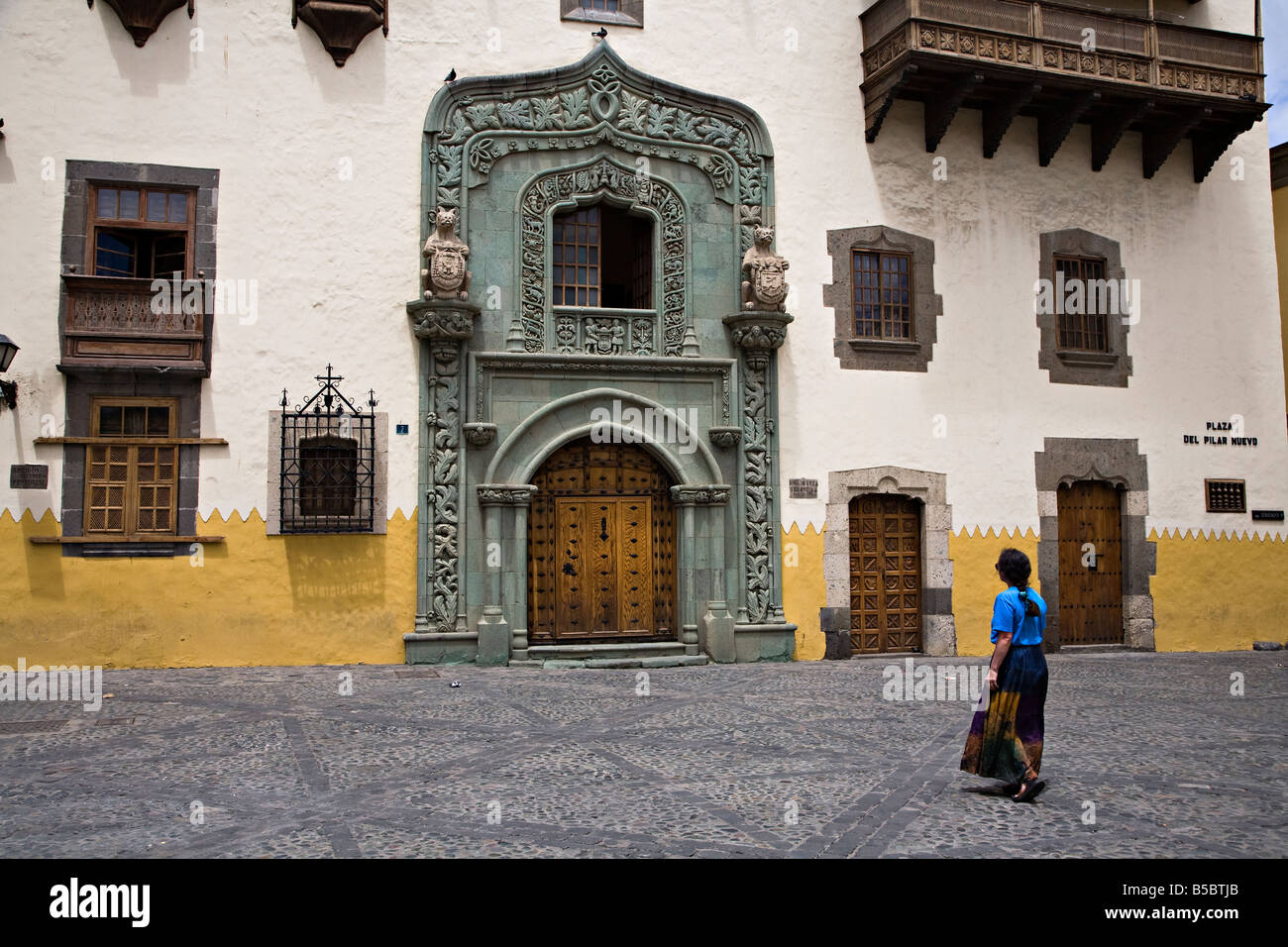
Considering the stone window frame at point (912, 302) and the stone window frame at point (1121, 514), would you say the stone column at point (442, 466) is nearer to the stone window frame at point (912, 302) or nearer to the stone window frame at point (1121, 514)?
the stone window frame at point (912, 302)

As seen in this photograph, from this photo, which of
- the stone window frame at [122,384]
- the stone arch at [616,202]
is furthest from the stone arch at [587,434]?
the stone window frame at [122,384]

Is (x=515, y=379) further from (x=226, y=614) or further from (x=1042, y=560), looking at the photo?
(x=1042, y=560)

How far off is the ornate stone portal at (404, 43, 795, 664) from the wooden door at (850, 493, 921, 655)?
138cm

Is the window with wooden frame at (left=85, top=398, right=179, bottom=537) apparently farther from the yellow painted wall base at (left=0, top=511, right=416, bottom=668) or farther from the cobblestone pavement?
the cobblestone pavement

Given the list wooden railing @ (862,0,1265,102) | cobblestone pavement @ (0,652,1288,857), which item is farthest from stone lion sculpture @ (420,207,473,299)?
wooden railing @ (862,0,1265,102)

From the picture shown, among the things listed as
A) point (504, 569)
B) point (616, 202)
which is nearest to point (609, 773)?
point (504, 569)

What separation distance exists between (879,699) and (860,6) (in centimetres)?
1033

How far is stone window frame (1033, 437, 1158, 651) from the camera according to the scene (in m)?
16.5

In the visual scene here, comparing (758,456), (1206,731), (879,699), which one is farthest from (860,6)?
(1206,731)

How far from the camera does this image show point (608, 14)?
1534 centimetres

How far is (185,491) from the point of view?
44.0ft

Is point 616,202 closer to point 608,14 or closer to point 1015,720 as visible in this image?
point 608,14

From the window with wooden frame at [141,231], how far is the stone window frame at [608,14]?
5425 mm

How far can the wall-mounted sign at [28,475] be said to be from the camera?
42.4ft
